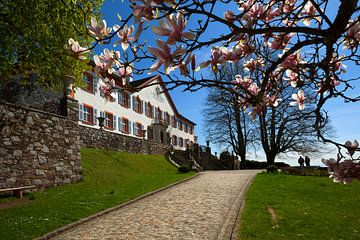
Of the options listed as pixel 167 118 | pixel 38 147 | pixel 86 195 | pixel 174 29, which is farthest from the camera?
pixel 167 118

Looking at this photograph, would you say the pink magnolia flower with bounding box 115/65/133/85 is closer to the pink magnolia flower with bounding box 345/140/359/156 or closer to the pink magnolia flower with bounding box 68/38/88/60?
the pink magnolia flower with bounding box 68/38/88/60

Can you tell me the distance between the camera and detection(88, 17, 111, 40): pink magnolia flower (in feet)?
6.75

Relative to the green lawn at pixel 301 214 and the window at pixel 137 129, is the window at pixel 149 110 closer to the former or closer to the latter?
the window at pixel 137 129

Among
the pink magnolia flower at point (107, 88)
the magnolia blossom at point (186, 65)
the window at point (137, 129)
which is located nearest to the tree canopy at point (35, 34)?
the pink magnolia flower at point (107, 88)

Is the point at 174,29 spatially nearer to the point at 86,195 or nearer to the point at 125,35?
the point at 125,35

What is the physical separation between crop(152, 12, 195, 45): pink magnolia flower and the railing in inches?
567

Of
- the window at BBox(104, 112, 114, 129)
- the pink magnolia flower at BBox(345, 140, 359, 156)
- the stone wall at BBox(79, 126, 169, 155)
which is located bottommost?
the pink magnolia flower at BBox(345, 140, 359, 156)

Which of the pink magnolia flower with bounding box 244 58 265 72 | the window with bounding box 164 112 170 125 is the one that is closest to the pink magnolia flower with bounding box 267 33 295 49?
the pink magnolia flower with bounding box 244 58 265 72

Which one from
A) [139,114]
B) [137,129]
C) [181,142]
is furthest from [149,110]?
[181,142]

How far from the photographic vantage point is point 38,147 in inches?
517

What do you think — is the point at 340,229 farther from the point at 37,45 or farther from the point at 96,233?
the point at 37,45

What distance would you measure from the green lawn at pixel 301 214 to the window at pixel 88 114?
52.5ft

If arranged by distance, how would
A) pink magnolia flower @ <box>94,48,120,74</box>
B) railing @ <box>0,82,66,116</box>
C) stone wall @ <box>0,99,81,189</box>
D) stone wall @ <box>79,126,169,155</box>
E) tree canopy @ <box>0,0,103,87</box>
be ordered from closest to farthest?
pink magnolia flower @ <box>94,48,120,74</box> < tree canopy @ <box>0,0,103,87</box> < stone wall @ <box>0,99,81,189</box> < railing @ <box>0,82,66,116</box> < stone wall @ <box>79,126,169,155</box>

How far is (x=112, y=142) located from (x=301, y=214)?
53.7ft
